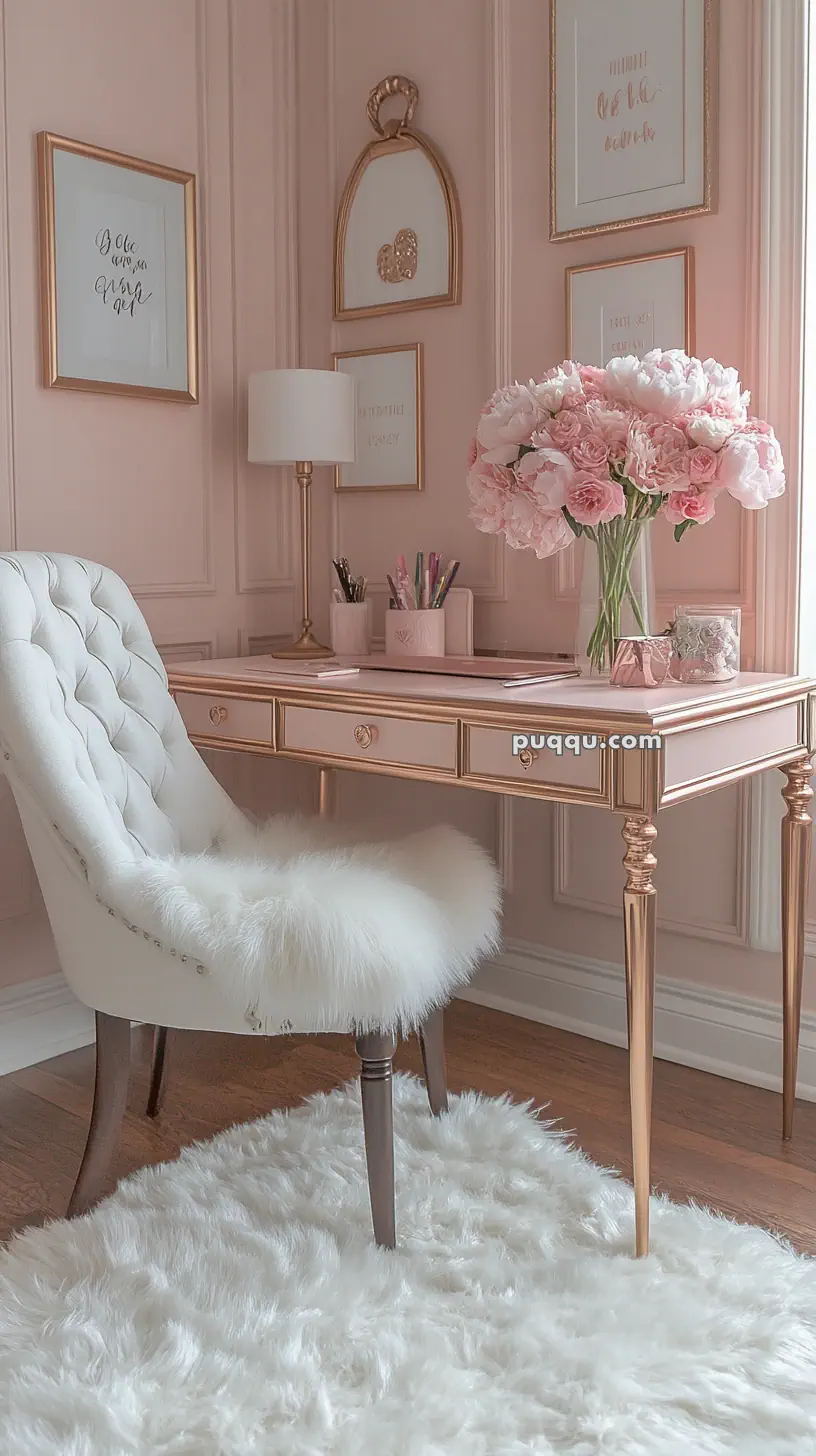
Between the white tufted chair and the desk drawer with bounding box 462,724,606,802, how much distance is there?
0.18m

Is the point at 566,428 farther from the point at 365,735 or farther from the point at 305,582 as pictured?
the point at 305,582

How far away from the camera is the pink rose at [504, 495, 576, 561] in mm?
1967

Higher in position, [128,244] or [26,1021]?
[128,244]

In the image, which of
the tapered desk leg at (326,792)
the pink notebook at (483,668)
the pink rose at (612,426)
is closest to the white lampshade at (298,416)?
the pink notebook at (483,668)

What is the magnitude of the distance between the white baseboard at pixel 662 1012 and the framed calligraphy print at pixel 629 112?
1515mm

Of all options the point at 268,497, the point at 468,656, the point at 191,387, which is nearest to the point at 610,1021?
the point at 468,656

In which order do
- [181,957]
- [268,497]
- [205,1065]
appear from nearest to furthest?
[181,957] < [205,1065] < [268,497]

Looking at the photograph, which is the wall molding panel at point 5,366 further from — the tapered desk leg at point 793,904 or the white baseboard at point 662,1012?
the tapered desk leg at point 793,904

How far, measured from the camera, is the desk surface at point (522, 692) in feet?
5.54

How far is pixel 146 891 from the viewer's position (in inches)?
63.5

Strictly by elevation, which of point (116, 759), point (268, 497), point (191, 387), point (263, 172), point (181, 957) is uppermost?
point (263, 172)

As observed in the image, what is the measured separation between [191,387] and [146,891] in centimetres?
144

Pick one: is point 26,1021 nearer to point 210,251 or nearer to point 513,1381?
point 513,1381

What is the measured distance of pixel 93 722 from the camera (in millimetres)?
1884
